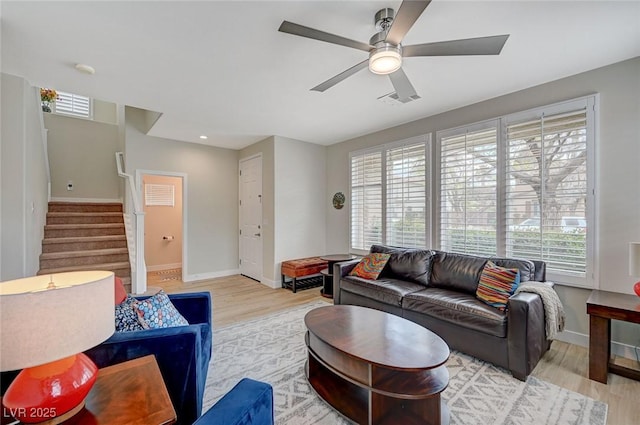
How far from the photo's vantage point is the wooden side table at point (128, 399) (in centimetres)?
101

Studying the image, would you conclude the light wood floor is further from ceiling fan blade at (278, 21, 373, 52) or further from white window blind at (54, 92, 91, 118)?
white window blind at (54, 92, 91, 118)

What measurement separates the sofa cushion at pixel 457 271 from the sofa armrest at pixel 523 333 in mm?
675

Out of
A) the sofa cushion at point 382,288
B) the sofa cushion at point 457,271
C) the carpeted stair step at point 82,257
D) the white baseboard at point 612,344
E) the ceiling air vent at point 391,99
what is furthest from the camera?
the carpeted stair step at point 82,257

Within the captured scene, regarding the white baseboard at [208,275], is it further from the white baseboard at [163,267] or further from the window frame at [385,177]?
the window frame at [385,177]

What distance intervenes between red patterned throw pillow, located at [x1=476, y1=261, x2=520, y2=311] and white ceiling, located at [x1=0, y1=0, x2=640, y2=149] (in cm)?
197

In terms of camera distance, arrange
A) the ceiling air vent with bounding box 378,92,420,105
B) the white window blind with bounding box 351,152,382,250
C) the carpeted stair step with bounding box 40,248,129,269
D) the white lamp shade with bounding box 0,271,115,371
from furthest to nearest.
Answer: the white window blind with bounding box 351,152,382,250 → the carpeted stair step with bounding box 40,248,129,269 → the ceiling air vent with bounding box 378,92,420,105 → the white lamp shade with bounding box 0,271,115,371

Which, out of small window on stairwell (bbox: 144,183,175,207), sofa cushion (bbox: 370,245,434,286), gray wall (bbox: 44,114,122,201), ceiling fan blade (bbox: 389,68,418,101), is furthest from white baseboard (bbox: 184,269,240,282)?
ceiling fan blade (bbox: 389,68,418,101)

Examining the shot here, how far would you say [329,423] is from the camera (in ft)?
5.74

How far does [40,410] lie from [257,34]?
2429 millimetres

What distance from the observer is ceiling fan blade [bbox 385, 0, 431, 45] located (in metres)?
1.47

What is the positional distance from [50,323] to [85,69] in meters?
2.83

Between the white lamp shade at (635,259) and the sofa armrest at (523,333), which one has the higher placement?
the white lamp shade at (635,259)

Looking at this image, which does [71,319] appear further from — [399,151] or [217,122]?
[399,151]

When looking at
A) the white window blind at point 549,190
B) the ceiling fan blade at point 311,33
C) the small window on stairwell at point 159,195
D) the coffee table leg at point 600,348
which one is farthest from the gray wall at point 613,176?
the small window on stairwell at point 159,195
